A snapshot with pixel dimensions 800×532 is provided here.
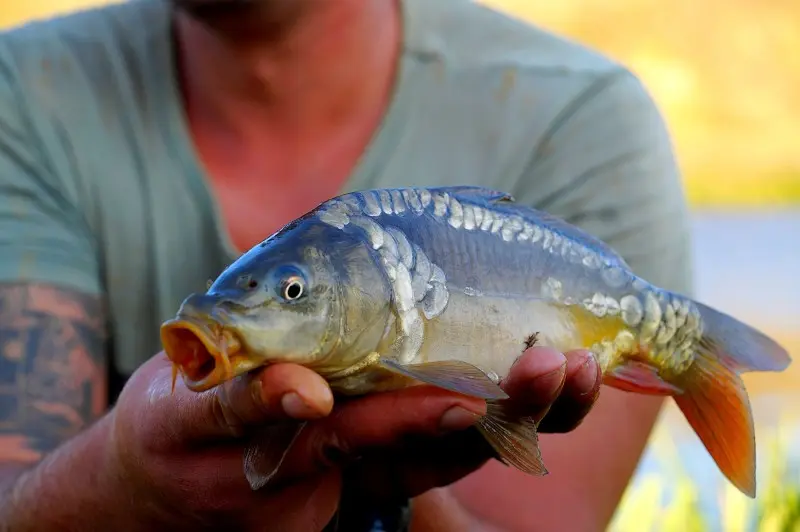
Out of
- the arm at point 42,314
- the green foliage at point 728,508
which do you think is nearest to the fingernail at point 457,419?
the arm at point 42,314

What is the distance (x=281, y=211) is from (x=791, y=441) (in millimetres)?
2103

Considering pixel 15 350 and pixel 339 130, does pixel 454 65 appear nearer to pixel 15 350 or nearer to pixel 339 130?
pixel 339 130

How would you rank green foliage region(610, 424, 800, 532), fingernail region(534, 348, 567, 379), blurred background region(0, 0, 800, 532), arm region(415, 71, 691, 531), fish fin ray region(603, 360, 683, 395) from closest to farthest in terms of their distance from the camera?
fingernail region(534, 348, 567, 379)
fish fin ray region(603, 360, 683, 395)
arm region(415, 71, 691, 531)
green foliage region(610, 424, 800, 532)
blurred background region(0, 0, 800, 532)

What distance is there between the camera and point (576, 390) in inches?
47.1

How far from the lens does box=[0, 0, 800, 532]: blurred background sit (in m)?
7.53

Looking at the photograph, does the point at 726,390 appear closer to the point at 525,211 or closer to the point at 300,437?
the point at 525,211

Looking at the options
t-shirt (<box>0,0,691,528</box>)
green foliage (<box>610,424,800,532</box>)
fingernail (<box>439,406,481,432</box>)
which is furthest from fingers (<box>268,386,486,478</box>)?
green foliage (<box>610,424,800,532</box>)

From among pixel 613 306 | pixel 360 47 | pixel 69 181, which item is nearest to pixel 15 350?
pixel 69 181

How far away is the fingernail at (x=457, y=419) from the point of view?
1130mm

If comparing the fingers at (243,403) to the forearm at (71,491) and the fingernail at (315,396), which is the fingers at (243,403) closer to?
the fingernail at (315,396)

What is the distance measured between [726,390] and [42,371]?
1055mm

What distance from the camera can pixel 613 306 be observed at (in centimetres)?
135

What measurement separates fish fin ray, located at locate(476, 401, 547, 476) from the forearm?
0.47 meters

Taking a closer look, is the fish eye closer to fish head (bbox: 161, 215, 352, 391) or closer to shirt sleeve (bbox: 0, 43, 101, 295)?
fish head (bbox: 161, 215, 352, 391)
